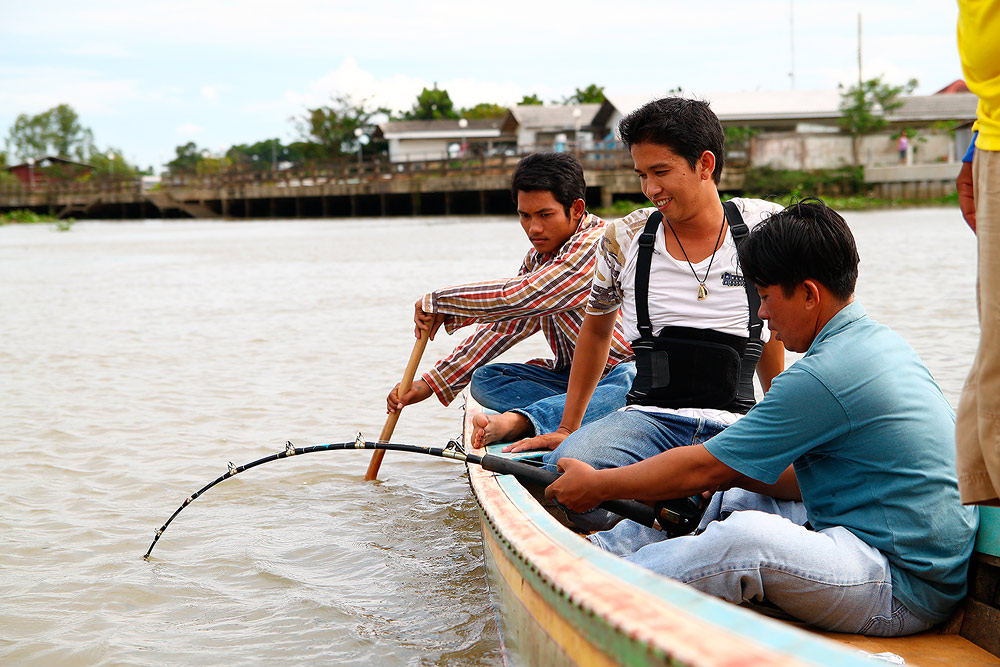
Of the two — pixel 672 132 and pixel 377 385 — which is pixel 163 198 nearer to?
pixel 377 385

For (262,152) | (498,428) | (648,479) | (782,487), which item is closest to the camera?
(648,479)

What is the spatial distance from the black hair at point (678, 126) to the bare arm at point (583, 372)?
2.21 ft

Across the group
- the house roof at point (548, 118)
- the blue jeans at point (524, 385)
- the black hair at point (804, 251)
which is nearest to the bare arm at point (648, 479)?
the black hair at point (804, 251)

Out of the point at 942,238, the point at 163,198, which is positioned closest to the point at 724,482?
the point at 942,238

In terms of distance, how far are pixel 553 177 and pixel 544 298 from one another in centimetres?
47

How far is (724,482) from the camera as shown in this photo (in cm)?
220

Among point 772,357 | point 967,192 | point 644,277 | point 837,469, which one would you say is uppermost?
point 967,192

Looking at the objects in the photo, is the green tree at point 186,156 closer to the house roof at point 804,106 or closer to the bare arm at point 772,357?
the house roof at point 804,106

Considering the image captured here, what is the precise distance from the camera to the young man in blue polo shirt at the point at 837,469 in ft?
6.65

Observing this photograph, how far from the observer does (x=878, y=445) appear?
2035mm

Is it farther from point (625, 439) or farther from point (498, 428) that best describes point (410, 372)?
point (625, 439)

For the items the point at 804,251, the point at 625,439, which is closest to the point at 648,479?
the point at 625,439

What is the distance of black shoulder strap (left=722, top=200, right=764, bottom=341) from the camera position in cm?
289

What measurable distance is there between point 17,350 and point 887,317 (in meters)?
8.45
